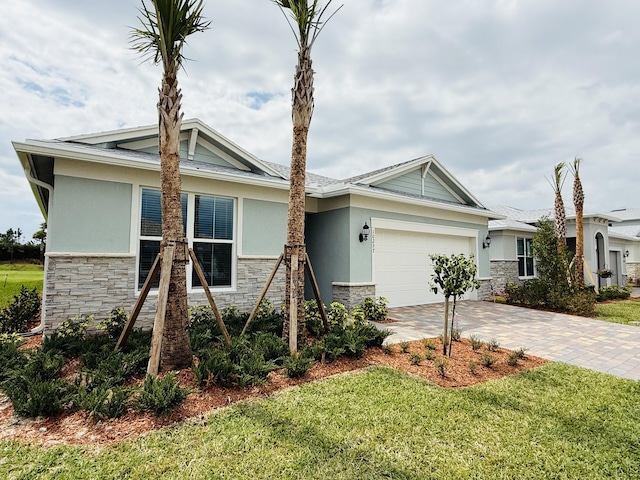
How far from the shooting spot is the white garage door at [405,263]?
1040 cm

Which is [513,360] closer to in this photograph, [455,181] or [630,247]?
[455,181]

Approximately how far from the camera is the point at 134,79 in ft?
23.0

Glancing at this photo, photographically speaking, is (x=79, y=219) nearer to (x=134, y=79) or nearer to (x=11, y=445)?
(x=134, y=79)

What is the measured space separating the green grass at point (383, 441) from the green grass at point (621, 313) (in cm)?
720

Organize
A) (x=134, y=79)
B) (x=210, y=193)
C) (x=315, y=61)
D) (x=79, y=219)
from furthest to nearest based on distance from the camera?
1. (x=210, y=193)
2. (x=134, y=79)
3. (x=79, y=219)
4. (x=315, y=61)

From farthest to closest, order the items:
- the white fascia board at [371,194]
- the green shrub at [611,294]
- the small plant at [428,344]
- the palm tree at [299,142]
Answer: the green shrub at [611,294]
the white fascia board at [371,194]
the small plant at [428,344]
the palm tree at [299,142]

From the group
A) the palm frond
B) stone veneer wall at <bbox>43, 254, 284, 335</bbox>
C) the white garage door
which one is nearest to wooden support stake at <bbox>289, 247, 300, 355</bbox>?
stone veneer wall at <bbox>43, 254, 284, 335</bbox>

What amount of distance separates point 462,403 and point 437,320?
5260 millimetres

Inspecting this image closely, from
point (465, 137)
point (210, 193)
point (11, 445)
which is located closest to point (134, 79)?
point (210, 193)

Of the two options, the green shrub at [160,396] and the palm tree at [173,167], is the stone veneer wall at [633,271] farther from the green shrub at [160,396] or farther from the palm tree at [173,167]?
the green shrub at [160,396]

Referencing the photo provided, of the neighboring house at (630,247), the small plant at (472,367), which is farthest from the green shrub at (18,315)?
the neighboring house at (630,247)

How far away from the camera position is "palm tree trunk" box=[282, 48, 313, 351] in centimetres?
585

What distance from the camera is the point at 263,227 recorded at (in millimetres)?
8734

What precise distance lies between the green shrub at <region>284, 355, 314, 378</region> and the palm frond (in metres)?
4.73
